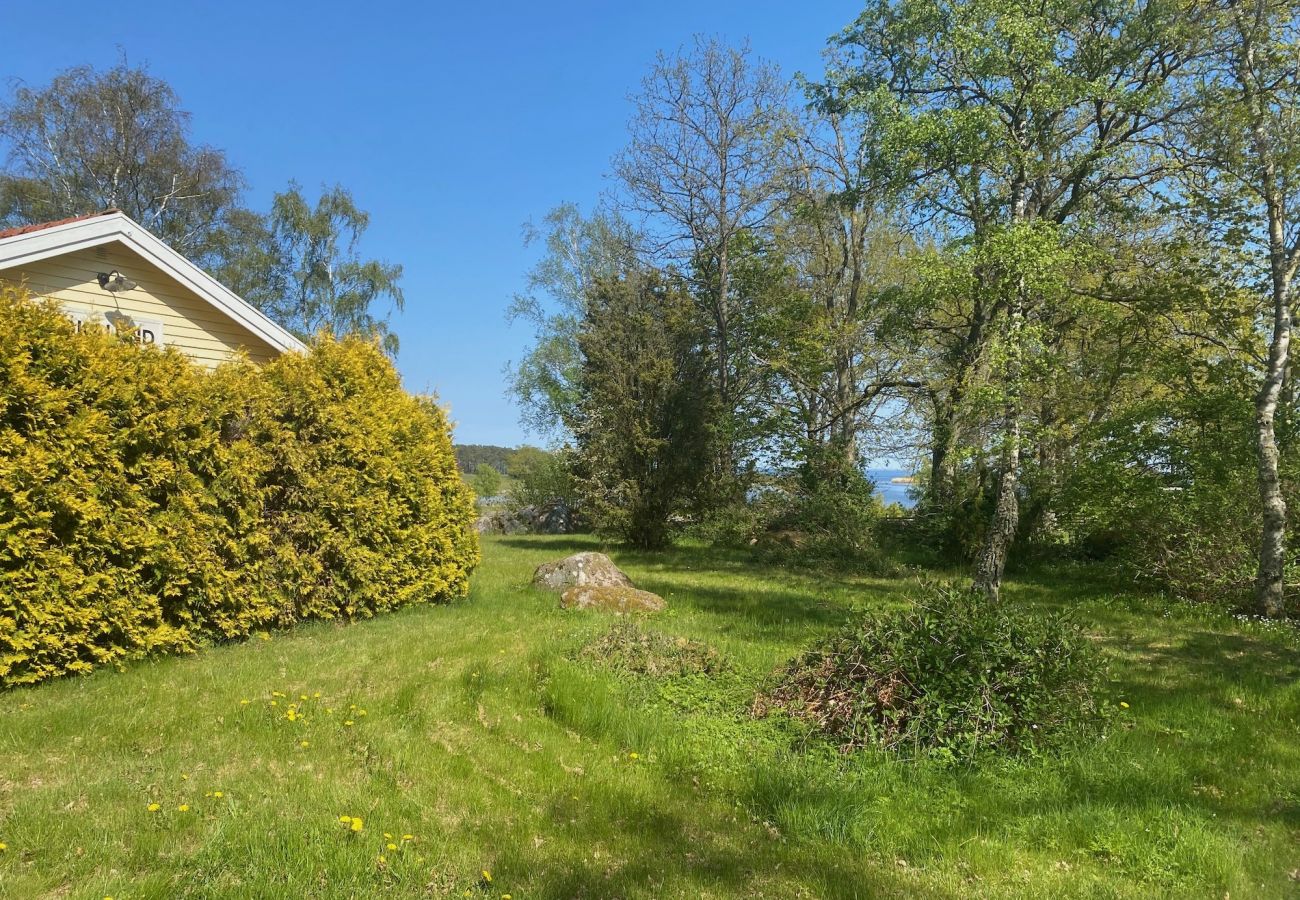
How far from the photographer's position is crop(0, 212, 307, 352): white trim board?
27.1 ft

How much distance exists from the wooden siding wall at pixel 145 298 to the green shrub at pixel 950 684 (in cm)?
806

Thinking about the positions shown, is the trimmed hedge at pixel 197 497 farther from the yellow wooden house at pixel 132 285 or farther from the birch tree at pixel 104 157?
the birch tree at pixel 104 157

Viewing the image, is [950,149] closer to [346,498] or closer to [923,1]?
[923,1]

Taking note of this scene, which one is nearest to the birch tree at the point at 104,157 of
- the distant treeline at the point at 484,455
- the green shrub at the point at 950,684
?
the distant treeline at the point at 484,455

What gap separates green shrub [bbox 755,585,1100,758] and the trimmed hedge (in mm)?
5113

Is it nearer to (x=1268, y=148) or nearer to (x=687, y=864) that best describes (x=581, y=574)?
(x=687, y=864)

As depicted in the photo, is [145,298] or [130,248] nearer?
[130,248]

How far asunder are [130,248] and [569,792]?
9774 mm

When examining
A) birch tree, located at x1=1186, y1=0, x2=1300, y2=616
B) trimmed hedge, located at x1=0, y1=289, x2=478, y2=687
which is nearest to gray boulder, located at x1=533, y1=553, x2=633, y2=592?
trimmed hedge, located at x1=0, y1=289, x2=478, y2=687

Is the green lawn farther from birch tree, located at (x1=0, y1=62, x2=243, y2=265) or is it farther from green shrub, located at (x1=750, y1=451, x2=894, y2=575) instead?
birch tree, located at (x1=0, y1=62, x2=243, y2=265)

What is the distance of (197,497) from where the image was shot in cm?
635

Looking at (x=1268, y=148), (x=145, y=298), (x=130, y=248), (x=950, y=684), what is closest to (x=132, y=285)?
(x=145, y=298)

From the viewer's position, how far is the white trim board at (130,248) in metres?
8.26

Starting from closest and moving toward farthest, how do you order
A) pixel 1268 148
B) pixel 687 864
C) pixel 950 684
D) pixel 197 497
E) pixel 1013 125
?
pixel 687 864
pixel 950 684
pixel 197 497
pixel 1268 148
pixel 1013 125
